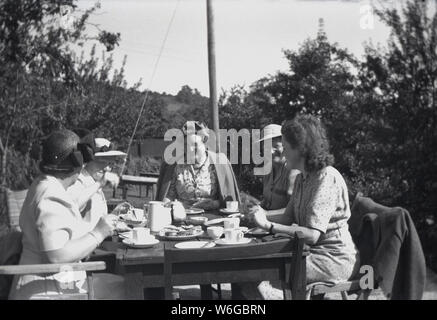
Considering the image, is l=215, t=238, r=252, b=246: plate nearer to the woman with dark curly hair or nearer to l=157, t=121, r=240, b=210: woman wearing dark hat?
the woman with dark curly hair

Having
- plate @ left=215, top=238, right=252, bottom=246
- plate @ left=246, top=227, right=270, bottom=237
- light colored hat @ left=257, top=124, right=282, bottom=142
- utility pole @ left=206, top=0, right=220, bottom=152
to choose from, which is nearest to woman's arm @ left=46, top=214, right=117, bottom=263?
plate @ left=215, top=238, right=252, bottom=246

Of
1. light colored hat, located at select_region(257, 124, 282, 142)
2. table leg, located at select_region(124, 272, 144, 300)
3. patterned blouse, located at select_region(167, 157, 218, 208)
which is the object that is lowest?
table leg, located at select_region(124, 272, 144, 300)

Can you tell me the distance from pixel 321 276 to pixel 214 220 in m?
0.85

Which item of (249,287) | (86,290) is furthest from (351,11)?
(86,290)

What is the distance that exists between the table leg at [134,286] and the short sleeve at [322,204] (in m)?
1.04

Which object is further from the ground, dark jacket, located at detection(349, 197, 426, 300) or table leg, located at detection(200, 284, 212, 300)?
dark jacket, located at detection(349, 197, 426, 300)

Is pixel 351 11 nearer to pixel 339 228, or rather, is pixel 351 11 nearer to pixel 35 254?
pixel 339 228

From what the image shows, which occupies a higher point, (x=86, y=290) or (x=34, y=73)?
(x=34, y=73)

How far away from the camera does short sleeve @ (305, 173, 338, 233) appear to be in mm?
2785

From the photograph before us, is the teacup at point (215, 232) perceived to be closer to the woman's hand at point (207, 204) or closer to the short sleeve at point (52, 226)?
the short sleeve at point (52, 226)

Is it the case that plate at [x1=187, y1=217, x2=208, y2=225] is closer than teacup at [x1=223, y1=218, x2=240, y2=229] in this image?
No

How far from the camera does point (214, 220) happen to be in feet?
11.1

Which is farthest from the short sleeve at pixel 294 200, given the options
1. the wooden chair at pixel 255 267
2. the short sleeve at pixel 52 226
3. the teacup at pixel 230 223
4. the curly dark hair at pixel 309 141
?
the short sleeve at pixel 52 226

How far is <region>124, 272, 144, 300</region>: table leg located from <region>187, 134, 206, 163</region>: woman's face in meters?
2.24
